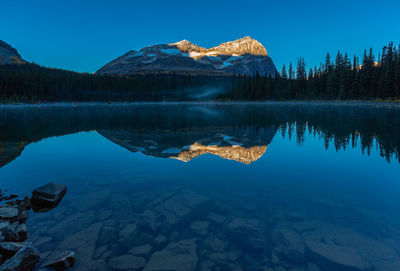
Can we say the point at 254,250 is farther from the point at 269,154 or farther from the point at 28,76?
the point at 28,76

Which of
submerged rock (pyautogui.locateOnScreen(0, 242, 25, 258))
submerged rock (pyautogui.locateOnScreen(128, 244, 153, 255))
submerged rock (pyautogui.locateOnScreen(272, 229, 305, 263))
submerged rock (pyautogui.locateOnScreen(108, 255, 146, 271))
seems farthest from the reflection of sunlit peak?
submerged rock (pyautogui.locateOnScreen(0, 242, 25, 258))

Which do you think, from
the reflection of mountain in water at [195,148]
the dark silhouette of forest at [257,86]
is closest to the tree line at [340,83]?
the dark silhouette of forest at [257,86]

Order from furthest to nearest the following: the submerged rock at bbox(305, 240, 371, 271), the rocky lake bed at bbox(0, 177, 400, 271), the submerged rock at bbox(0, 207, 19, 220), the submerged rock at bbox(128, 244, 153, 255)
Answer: the submerged rock at bbox(0, 207, 19, 220) < the submerged rock at bbox(128, 244, 153, 255) < the rocky lake bed at bbox(0, 177, 400, 271) < the submerged rock at bbox(305, 240, 371, 271)

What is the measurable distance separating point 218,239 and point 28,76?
448ft

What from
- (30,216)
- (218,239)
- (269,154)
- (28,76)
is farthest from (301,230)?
(28,76)

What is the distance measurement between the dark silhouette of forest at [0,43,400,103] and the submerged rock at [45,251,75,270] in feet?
294

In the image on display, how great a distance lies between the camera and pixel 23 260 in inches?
183

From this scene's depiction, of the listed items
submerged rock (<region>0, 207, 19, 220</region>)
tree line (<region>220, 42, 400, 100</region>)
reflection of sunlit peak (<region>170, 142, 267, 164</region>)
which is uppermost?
tree line (<region>220, 42, 400, 100</region>)

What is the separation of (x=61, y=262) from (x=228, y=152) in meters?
10.9

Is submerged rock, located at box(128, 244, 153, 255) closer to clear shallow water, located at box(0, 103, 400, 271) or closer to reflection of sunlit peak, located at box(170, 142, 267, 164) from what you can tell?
clear shallow water, located at box(0, 103, 400, 271)

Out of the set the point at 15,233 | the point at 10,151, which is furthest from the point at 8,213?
the point at 10,151

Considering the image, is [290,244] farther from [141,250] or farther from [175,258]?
[141,250]

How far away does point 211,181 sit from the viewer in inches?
381

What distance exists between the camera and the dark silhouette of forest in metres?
78.6
